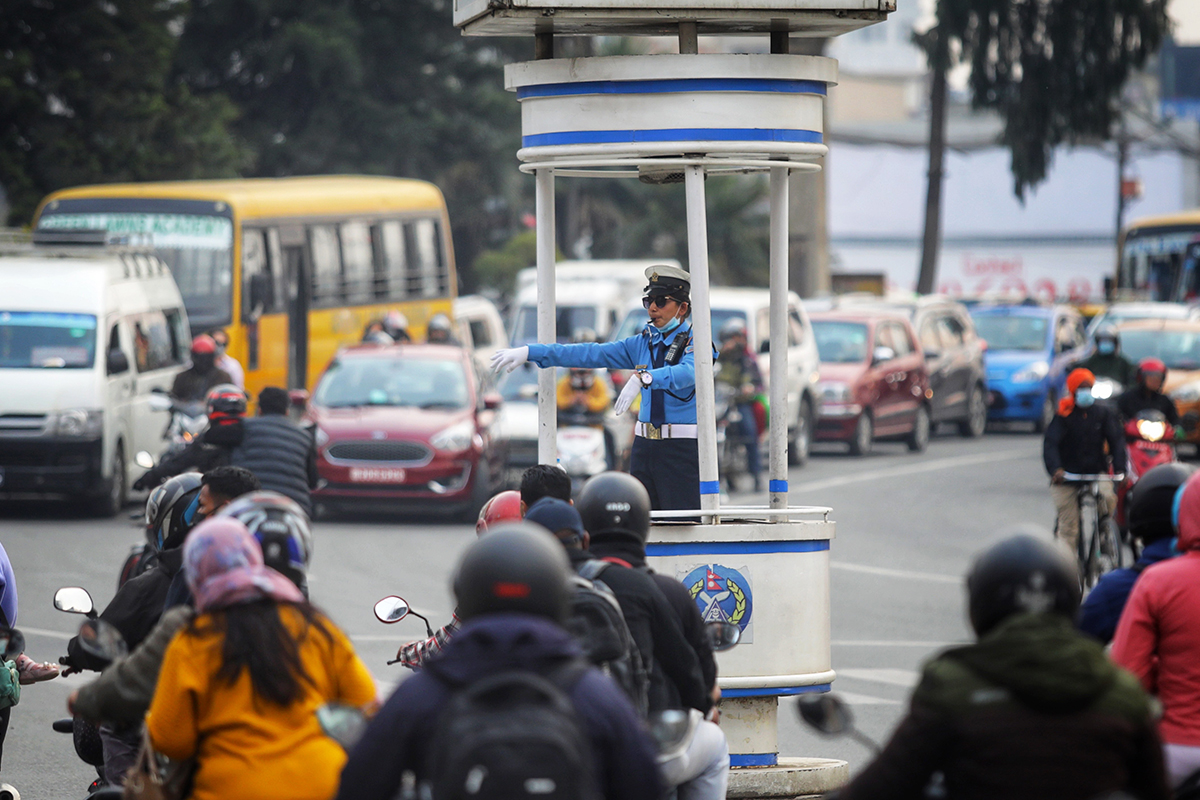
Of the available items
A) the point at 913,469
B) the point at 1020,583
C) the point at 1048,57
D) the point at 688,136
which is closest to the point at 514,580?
the point at 1020,583

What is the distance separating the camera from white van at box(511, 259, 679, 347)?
27.3m

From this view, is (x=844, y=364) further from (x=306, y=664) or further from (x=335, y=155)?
(x=306, y=664)

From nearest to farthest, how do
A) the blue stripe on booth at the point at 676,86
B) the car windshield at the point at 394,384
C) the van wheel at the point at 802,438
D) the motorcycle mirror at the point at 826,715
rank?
the motorcycle mirror at the point at 826,715 → the blue stripe on booth at the point at 676,86 → the car windshield at the point at 394,384 → the van wheel at the point at 802,438

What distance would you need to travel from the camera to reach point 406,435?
17781 millimetres

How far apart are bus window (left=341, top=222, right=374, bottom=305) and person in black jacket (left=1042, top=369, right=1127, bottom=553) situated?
1374cm

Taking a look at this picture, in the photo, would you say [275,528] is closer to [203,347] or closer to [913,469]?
[203,347]

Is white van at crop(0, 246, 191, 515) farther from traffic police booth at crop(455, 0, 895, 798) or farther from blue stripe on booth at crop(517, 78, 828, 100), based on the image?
blue stripe on booth at crop(517, 78, 828, 100)

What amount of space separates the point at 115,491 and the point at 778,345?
36.4ft

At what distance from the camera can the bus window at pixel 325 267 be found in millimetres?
25125

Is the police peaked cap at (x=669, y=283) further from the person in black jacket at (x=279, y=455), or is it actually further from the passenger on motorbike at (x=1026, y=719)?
the passenger on motorbike at (x=1026, y=719)

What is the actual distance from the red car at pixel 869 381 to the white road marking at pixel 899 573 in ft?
28.5

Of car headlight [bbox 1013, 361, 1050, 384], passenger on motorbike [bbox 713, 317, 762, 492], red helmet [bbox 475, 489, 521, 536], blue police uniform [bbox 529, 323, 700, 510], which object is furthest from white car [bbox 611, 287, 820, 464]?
red helmet [bbox 475, 489, 521, 536]

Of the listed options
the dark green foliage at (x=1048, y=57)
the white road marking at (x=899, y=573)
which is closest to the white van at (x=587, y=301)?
the white road marking at (x=899, y=573)

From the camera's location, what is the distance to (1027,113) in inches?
1569
